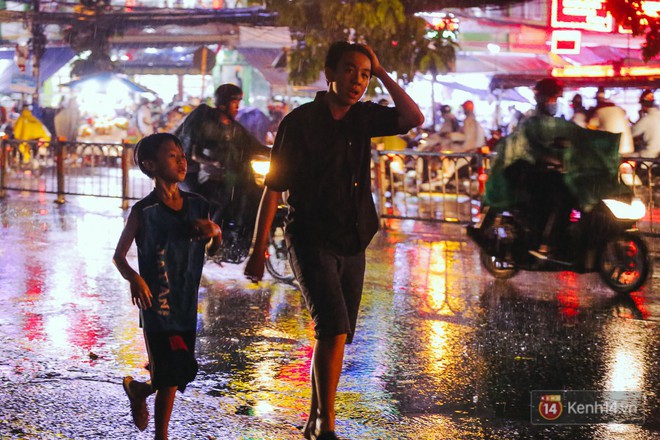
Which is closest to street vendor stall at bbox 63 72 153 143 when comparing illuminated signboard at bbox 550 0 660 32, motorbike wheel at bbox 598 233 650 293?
illuminated signboard at bbox 550 0 660 32

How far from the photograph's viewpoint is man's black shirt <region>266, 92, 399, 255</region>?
15.0 ft

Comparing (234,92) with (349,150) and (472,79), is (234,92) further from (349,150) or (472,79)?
(472,79)

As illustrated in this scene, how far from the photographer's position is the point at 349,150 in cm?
460

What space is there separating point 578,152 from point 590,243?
0.84 m

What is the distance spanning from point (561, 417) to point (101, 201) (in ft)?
44.0

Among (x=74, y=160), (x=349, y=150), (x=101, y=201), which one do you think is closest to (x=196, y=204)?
(x=349, y=150)

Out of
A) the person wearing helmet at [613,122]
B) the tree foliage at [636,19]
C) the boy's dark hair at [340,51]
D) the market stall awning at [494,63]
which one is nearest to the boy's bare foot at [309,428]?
the boy's dark hair at [340,51]

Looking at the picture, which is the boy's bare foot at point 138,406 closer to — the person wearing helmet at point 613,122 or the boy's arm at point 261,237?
the boy's arm at point 261,237

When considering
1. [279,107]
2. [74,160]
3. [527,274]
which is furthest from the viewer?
[279,107]

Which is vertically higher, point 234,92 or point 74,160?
point 234,92

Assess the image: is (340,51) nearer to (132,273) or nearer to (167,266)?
(167,266)

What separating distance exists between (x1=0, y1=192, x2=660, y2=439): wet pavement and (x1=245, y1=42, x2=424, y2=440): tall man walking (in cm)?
66

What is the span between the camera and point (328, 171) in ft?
15.0

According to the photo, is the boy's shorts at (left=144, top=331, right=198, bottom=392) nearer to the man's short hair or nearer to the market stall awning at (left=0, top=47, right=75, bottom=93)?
the man's short hair
